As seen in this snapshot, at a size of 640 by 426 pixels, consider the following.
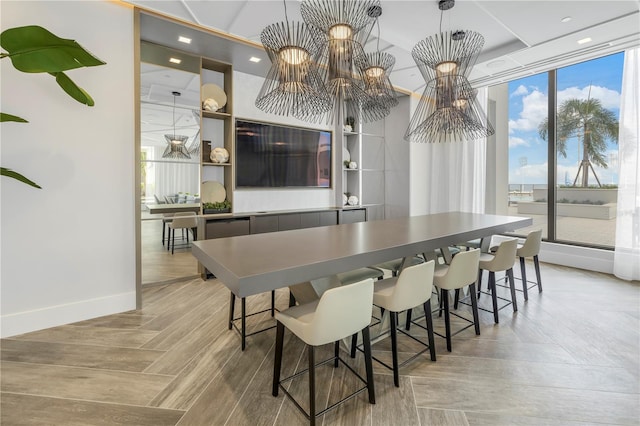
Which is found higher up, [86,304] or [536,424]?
[86,304]

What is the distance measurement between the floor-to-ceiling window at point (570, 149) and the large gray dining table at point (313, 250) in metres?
3.00

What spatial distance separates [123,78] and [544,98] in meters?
6.17

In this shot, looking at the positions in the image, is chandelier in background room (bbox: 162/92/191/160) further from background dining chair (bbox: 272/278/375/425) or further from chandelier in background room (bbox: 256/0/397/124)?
background dining chair (bbox: 272/278/375/425)

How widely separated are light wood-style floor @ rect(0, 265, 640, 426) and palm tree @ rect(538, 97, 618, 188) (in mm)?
2645

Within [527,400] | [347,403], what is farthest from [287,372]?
[527,400]

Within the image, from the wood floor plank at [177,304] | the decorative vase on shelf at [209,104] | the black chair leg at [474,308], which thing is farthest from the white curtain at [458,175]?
the wood floor plank at [177,304]

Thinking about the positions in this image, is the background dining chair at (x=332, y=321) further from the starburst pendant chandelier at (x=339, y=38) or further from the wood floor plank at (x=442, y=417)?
the starburst pendant chandelier at (x=339, y=38)

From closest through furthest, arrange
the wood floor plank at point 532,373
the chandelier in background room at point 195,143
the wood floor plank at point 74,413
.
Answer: the wood floor plank at point 74,413, the wood floor plank at point 532,373, the chandelier in background room at point 195,143

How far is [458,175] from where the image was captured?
5.99 m

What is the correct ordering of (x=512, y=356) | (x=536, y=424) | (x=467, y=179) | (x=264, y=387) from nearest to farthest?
(x=536, y=424)
(x=264, y=387)
(x=512, y=356)
(x=467, y=179)

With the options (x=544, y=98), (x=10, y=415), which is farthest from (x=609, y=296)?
(x=10, y=415)

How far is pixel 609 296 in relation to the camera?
138 inches

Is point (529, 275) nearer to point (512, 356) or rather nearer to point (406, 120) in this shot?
point (512, 356)

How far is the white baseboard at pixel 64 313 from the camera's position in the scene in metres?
2.61
